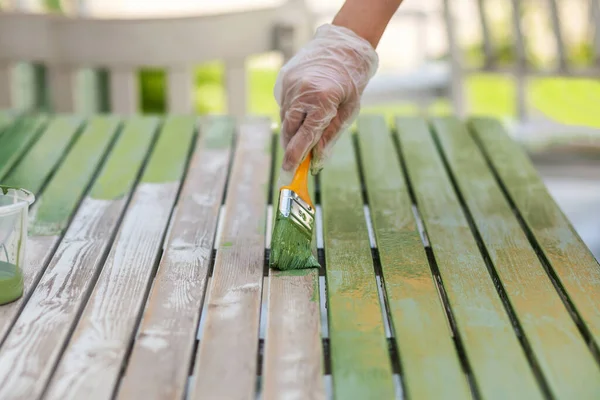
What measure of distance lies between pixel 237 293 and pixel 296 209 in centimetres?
23

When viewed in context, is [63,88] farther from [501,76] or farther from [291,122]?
[501,76]

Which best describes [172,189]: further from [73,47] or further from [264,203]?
[73,47]

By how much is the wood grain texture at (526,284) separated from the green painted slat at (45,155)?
1005 mm

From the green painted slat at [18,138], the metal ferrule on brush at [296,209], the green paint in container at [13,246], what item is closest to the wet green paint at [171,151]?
the green painted slat at [18,138]

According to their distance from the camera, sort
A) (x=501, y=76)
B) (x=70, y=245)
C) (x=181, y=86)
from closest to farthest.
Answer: (x=70, y=245) < (x=181, y=86) < (x=501, y=76)

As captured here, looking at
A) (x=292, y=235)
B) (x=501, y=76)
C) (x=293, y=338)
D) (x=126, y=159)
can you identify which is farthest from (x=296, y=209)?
(x=501, y=76)

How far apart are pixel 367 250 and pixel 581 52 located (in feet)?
9.56

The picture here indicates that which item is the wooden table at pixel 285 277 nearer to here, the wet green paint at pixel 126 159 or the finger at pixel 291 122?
the wet green paint at pixel 126 159

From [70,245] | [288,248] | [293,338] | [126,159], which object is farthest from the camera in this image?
[126,159]

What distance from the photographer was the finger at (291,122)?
1.52 m

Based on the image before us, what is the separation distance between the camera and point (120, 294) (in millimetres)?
1292

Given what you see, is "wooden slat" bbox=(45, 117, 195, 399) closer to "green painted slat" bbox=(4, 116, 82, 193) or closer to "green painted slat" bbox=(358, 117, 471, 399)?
"green painted slat" bbox=(4, 116, 82, 193)

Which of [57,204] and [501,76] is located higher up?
[57,204]

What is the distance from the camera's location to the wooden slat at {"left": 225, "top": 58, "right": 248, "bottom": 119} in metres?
2.55
